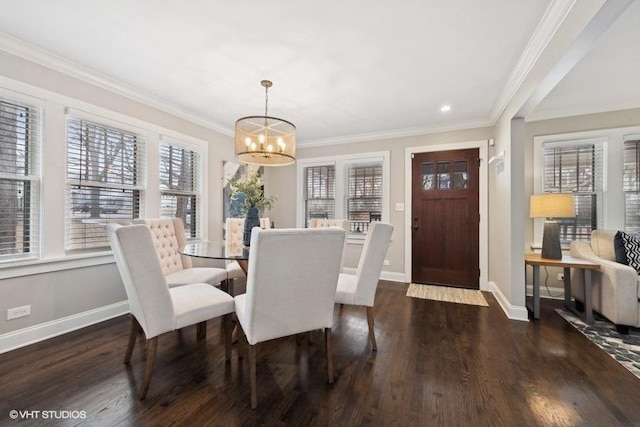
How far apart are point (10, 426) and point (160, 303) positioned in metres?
0.87

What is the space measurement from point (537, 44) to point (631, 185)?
255 cm

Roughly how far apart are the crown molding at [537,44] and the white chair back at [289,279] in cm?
202

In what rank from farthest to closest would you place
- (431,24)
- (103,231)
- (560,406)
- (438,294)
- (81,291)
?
1. (438,294)
2. (103,231)
3. (81,291)
4. (431,24)
5. (560,406)

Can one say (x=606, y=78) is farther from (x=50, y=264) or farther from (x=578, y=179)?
(x=50, y=264)

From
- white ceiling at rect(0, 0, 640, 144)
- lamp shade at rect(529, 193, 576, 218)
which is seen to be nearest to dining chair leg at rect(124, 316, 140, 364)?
white ceiling at rect(0, 0, 640, 144)

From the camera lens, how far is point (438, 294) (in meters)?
3.70

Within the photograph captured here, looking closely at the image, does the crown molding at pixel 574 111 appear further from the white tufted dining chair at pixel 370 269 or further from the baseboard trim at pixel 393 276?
the white tufted dining chair at pixel 370 269

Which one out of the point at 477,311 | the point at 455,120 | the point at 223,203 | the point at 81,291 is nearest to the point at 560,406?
the point at 477,311

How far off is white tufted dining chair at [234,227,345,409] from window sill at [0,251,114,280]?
2.03 metres

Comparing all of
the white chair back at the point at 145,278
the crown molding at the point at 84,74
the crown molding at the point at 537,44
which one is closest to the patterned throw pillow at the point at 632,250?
the crown molding at the point at 537,44

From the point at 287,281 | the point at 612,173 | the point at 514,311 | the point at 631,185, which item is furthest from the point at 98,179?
the point at 631,185

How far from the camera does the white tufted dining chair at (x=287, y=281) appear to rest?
142 cm

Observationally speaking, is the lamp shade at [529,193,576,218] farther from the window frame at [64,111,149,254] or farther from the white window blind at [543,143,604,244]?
the window frame at [64,111,149,254]

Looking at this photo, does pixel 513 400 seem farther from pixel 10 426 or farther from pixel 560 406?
pixel 10 426
